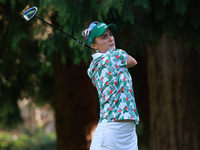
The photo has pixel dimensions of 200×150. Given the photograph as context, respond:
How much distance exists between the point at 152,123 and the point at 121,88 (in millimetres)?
3026

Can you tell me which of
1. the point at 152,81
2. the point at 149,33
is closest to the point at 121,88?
the point at 149,33

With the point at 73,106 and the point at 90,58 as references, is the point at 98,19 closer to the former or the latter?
the point at 90,58

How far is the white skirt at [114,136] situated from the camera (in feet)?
7.50

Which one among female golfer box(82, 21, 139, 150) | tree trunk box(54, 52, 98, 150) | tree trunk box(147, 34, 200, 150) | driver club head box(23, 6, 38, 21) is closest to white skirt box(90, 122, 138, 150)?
female golfer box(82, 21, 139, 150)

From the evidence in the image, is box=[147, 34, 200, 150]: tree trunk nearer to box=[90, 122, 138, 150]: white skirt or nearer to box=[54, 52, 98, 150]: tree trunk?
box=[54, 52, 98, 150]: tree trunk

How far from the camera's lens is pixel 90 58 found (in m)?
3.98

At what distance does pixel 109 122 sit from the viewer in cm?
231

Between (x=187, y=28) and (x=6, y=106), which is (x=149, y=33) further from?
(x=6, y=106)

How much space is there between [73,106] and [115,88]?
3285mm

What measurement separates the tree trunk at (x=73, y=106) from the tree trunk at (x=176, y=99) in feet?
4.35

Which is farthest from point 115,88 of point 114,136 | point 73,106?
point 73,106

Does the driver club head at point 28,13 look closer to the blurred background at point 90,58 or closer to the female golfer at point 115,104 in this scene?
the blurred background at point 90,58

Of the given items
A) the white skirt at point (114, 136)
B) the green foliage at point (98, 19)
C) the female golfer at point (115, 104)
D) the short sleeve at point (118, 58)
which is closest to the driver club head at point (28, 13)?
the green foliage at point (98, 19)

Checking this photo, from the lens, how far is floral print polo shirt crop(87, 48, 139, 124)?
2299 mm
